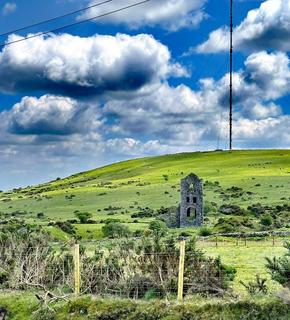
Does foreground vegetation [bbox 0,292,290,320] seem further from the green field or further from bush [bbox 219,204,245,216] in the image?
bush [bbox 219,204,245,216]

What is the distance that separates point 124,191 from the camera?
10969 centimetres

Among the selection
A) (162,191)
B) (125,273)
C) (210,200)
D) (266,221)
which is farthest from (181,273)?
(162,191)

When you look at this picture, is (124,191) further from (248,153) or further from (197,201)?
(248,153)

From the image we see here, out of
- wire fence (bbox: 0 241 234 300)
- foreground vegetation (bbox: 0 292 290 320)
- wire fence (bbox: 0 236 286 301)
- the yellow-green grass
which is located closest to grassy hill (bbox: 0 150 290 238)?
the yellow-green grass

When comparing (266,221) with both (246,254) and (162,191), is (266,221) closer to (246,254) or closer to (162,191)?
A: (246,254)

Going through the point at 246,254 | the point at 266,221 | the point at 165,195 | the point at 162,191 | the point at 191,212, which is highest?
the point at 162,191

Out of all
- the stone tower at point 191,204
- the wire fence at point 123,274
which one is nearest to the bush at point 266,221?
the stone tower at point 191,204

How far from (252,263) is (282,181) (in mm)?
80206

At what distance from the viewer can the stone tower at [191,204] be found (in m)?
68.6

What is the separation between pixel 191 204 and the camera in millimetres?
69125

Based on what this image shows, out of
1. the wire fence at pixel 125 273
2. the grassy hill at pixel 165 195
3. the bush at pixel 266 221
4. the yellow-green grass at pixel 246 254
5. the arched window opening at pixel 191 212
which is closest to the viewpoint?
the wire fence at pixel 125 273

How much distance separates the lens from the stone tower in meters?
68.6

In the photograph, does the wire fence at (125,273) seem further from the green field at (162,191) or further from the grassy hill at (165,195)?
the green field at (162,191)

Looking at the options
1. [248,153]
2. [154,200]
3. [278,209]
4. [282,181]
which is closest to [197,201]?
[278,209]
